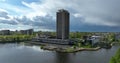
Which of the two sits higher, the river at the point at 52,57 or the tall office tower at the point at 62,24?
the tall office tower at the point at 62,24

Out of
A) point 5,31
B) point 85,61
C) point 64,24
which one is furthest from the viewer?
point 5,31

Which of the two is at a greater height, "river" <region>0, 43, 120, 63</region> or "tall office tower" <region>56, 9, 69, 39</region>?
"tall office tower" <region>56, 9, 69, 39</region>

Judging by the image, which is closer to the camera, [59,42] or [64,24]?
[59,42]

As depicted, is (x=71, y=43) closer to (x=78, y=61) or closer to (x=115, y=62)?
(x=78, y=61)

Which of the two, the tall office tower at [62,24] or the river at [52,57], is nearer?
the river at [52,57]

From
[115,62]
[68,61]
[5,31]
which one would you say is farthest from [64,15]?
[115,62]

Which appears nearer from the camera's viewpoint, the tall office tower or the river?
the river

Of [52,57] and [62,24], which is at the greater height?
[62,24]

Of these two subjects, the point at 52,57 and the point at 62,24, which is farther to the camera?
the point at 62,24
